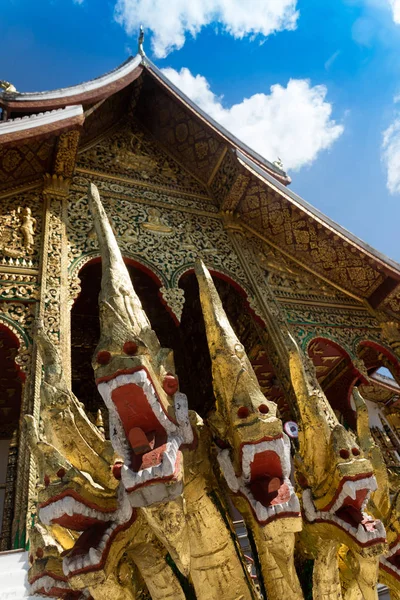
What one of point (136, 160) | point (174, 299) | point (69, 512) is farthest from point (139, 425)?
point (136, 160)

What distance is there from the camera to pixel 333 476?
168 centimetres

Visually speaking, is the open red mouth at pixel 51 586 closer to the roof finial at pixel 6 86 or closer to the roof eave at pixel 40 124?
the roof eave at pixel 40 124

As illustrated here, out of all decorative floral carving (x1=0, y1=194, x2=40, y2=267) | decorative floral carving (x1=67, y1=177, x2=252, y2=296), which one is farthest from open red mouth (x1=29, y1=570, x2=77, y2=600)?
decorative floral carving (x1=0, y1=194, x2=40, y2=267)

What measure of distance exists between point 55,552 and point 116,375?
31.6 inches

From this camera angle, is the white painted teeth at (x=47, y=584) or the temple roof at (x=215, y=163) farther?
the temple roof at (x=215, y=163)

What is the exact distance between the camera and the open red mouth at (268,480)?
147 cm

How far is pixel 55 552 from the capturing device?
5.32ft

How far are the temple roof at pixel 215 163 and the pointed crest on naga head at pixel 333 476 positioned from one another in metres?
2.65

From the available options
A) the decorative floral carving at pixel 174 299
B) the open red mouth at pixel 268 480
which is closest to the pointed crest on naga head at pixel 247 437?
the open red mouth at pixel 268 480

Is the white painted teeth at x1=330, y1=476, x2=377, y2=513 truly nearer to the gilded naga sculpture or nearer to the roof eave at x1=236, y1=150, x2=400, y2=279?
the gilded naga sculpture

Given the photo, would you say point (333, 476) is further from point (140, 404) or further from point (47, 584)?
point (47, 584)

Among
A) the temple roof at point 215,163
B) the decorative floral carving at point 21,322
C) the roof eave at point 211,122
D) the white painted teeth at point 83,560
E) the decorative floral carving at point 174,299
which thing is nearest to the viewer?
the white painted teeth at point 83,560

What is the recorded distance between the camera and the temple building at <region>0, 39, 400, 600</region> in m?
1.45

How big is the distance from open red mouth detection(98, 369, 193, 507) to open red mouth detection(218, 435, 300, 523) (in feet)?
0.95
